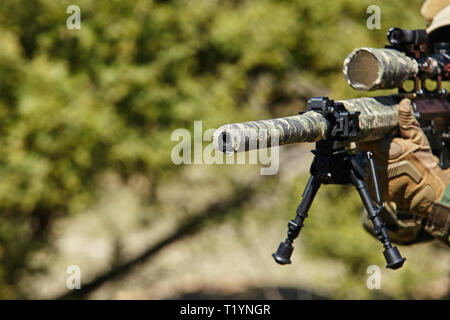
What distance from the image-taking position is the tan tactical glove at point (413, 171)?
3131 mm

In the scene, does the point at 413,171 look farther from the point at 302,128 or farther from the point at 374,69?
the point at 302,128

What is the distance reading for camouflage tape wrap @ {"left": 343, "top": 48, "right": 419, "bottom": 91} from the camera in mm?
2873

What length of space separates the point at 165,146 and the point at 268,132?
266 inches

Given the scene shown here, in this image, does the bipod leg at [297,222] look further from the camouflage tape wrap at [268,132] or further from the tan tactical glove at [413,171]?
the tan tactical glove at [413,171]

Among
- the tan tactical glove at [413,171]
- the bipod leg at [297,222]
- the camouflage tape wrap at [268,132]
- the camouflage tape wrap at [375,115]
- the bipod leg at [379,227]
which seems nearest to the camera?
the camouflage tape wrap at [268,132]

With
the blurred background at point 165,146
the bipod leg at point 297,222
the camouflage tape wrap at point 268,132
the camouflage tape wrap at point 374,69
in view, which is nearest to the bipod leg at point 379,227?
the bipod leg at point 297,222

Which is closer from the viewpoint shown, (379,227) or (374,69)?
(379,227)

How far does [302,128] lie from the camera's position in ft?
8.16

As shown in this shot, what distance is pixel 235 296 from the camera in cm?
1028

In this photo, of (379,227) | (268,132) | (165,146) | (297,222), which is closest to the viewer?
(268,132)

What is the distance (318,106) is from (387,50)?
1.91 feet

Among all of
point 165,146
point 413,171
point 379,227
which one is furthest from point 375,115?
point 165,146

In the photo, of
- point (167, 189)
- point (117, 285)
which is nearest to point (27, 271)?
point (117, 285)

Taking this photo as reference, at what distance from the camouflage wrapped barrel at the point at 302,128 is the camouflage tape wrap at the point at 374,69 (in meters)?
0.11
